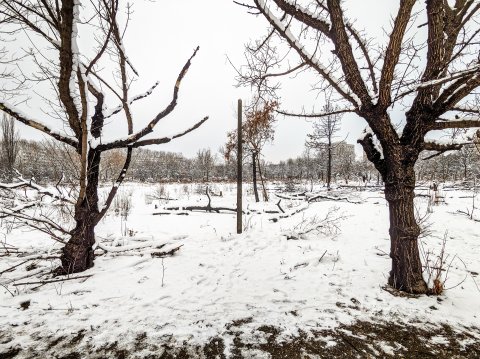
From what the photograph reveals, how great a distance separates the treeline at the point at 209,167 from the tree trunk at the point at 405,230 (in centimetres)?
280

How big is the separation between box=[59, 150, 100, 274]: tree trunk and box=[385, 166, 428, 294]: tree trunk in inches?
164

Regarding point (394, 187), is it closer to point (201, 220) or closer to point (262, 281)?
point (262, 281)

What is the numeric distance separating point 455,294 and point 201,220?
754cm

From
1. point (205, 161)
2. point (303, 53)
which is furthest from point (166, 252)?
point (205, 161)

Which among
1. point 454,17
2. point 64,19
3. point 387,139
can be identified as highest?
point 454,17

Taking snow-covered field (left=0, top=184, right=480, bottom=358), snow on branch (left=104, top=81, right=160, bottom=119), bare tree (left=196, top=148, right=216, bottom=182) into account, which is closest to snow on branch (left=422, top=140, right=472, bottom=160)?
snow-covered field (left=0, top=184, right=480, bottom=358)

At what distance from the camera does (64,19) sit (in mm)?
2633

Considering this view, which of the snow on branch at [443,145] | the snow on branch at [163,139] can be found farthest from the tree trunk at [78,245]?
the snow on branch at [443,145]

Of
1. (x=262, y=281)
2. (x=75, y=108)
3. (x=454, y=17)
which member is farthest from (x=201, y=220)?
(x=454, y=17)

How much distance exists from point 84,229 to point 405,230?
173 inches

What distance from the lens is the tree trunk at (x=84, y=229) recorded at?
11.9ft

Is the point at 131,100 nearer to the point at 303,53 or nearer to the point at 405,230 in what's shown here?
the point at 303,53

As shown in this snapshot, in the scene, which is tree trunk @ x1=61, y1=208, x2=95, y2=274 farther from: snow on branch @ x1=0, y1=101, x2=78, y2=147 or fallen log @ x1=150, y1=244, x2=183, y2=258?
fallen log @ x1=150, y1=244, x2=183, y2=258

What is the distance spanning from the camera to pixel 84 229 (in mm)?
3660
